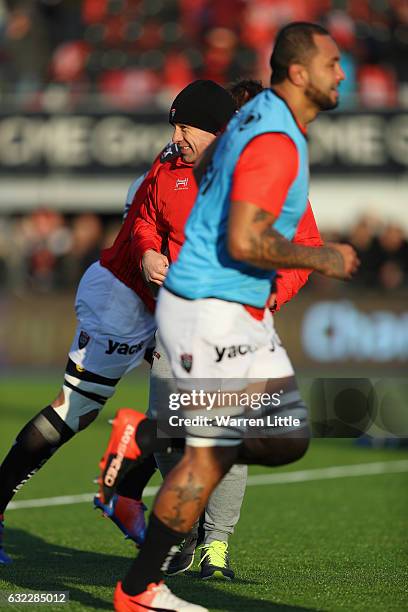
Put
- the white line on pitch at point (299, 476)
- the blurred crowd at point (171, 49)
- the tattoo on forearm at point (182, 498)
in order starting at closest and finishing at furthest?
the tattoo on forearm at point (182, 498), the white line on pitch at point (299, 476), the blurred crowd at point (171, 49)

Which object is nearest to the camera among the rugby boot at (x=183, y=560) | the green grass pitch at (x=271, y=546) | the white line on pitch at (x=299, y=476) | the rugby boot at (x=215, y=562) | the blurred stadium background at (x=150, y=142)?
the green grass pitch at (x=271, y=546)

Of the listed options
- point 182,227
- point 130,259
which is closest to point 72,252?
point 130,259

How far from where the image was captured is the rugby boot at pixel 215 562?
21.0 ft

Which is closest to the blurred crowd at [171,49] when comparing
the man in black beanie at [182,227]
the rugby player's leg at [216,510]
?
the man in black beanie at [182,227]

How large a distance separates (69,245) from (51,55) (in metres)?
5.02

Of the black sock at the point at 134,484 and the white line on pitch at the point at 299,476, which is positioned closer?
the black sock at the point at 134,484

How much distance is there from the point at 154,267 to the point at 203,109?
0.83 m

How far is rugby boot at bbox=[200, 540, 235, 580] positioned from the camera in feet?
21.0

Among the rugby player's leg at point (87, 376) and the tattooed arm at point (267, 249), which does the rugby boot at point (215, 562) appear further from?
the tattooed arm at point (267, 249)

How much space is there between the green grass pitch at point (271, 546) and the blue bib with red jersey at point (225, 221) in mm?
1453

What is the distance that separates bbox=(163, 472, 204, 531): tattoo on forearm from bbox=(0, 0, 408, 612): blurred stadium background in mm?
7846

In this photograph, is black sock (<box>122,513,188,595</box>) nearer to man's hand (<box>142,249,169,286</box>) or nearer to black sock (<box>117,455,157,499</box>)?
man's hand (<box>142,249,169,286</box>)

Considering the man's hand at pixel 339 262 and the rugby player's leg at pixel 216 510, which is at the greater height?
the man's hand at pixel 339 262

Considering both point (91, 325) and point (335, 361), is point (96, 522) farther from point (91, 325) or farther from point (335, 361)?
point (335, 361)
